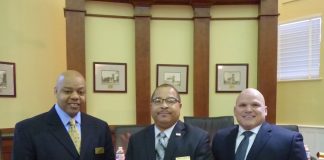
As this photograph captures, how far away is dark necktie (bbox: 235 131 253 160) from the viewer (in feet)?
5.37

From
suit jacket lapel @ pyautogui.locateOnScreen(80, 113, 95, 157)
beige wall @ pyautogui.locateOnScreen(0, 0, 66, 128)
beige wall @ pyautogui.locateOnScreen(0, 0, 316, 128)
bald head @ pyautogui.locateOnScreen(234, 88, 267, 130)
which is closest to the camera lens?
suit jacket lapel @ pyautogui.locateOnScreen(80, 113, 95, 157)

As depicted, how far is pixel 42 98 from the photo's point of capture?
4.09 m

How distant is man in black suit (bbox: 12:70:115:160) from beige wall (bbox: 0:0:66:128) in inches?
96.3

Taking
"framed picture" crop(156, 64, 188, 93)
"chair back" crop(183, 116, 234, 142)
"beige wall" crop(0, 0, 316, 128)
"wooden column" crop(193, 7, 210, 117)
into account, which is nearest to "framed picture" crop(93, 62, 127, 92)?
"beige wall" crop(0, 0, 316, 128)

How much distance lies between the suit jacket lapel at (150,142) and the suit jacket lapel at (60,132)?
1.33ft

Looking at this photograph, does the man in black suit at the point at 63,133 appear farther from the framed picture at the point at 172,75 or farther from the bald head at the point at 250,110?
the framed picture at the point at 172,75

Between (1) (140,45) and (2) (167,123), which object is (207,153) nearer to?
(2) (167,123)

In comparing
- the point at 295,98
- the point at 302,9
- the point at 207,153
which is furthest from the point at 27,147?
the point at 302,9

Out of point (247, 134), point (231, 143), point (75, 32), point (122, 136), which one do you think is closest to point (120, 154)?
point (122, 136)

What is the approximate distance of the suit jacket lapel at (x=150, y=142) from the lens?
4.99ft

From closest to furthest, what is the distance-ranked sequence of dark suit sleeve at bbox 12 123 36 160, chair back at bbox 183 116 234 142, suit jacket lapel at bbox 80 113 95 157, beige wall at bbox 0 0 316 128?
dark suit sleeve at bbox 12 123 36 160 < suit jacket lapel at bbox 80 113 95 157 < chair back at bbox 183 116 234 142 < beige wall at bbox 0 0 316 128

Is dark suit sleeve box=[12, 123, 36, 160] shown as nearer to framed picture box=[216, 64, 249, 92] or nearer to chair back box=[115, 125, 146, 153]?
chair back box=[115, 125, 146, 153]

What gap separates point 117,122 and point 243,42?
2249mm

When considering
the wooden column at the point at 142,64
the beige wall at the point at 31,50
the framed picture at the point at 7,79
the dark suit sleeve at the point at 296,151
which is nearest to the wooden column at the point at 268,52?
the wooden column at the point at 142,64
